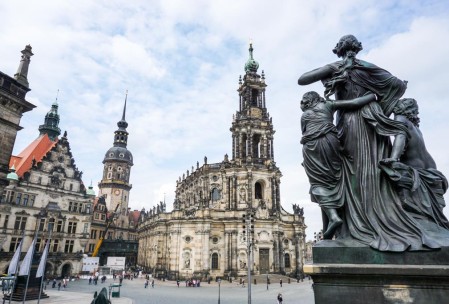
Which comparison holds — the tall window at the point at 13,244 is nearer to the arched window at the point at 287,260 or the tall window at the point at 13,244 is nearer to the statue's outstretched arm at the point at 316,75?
the arched window at the point at 287,260

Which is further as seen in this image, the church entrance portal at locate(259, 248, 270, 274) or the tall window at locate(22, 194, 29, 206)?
the church entrance portal at locate(259, 248, 270, 274)

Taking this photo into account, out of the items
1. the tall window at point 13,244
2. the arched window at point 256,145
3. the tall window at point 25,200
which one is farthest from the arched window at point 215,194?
the tall window at point 13,244

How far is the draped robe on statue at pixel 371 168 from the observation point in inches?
137

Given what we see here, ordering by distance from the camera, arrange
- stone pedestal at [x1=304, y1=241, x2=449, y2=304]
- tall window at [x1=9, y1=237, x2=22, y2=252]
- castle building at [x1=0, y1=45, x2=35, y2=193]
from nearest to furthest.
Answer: stone pedestal at [x1=304, y1=241, x2=449, y2=304] → castle building at [x1=0, y1=45, x2=35, y2=193] → tall window at [x1=9, y1=237, x2=22, y2=252]

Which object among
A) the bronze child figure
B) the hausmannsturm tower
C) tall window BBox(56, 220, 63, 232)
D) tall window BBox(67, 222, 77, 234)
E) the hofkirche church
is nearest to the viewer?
the bronze child figure

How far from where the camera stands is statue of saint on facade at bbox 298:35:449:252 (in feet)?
11.7

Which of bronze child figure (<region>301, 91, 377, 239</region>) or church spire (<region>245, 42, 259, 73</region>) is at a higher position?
church spire (<region>245, 42, 259, 73</region>)

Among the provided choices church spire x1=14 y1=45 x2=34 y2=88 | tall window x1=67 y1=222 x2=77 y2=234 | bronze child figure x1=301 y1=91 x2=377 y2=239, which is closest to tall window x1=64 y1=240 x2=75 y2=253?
tall window x1=67 y1=222 x2=77 y2=234

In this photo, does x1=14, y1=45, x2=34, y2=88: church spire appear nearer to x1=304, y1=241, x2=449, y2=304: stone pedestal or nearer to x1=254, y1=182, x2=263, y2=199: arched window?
x1=304, y1=241, x2=449, y2=304: stone pedestal

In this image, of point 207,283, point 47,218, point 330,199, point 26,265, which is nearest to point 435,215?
point 330,199

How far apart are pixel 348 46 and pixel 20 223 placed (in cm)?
4678

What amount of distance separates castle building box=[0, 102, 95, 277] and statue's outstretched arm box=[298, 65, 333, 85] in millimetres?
41503

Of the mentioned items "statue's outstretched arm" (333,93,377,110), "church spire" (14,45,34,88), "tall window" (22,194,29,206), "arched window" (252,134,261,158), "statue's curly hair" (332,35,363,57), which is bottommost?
"statue's outstretched arm" (333,93,377,110)

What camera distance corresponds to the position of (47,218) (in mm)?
41938
